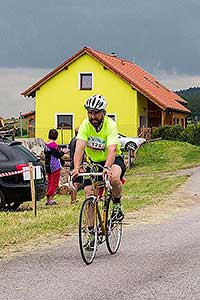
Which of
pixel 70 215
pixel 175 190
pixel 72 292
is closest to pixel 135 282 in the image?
pixel 72 292

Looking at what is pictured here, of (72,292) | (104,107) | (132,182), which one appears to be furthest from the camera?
(132,182)

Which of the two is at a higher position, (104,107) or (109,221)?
(104,107)

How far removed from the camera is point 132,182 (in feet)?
81.7

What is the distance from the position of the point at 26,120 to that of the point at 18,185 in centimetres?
4309

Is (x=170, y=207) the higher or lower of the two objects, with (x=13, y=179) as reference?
lower

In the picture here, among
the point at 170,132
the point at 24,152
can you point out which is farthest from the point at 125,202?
the point at 170,132

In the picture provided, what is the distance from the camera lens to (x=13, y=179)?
1525 cm

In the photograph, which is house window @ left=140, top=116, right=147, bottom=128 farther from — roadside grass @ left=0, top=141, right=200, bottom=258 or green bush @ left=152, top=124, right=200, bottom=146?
roadside grass @ left=0, top=141, right=200, bottom=258

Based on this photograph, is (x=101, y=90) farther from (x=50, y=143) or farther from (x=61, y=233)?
(x=61, y=233)

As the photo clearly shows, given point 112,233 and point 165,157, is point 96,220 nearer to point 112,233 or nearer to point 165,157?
point 112,233

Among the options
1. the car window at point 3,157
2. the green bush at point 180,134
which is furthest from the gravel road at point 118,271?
the green bush at point 180,134

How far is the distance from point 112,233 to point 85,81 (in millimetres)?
39520

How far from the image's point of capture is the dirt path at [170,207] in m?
13.4

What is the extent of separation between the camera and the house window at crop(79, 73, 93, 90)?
1890 inches
